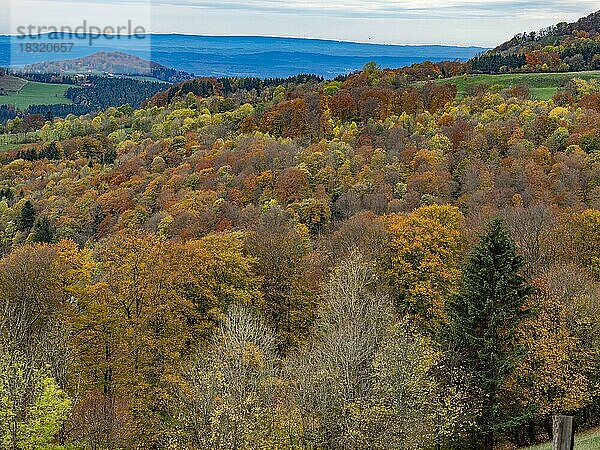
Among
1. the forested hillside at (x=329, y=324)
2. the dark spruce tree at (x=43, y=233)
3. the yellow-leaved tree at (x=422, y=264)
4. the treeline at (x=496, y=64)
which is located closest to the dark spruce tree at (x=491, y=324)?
the forested hillside at (x=329, y=324)

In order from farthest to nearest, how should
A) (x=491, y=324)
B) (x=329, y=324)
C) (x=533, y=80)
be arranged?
(x=533, y=80)
(x=329, y=324)
(x=491, y=324)

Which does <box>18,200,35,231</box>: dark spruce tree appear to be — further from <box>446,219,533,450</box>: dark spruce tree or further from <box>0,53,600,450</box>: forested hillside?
<box>446,219,533,450</box>: dark spruce tree

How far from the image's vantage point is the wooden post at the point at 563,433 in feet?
22.3

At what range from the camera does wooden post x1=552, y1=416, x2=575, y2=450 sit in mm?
6809

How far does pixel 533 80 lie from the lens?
13588 cm

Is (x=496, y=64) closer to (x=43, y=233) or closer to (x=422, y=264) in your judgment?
(x=43, y=233)

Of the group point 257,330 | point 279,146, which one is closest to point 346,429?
point 257,330

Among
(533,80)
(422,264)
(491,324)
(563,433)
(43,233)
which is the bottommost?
(43,233)

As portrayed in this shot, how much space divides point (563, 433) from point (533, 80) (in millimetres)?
140833

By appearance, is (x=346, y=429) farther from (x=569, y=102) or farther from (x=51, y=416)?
(x=569, y=102)

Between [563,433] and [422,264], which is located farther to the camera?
[422,264]

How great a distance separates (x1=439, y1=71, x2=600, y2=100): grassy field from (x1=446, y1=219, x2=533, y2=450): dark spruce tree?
9998cm

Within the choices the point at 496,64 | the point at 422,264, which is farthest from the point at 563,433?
the point at 496,64

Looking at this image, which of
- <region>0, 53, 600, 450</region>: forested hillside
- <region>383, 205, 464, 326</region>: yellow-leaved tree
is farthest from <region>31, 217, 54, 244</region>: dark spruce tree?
<region>383, 205, 464, 326</region>: yellow-leaved tree
